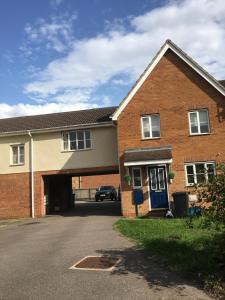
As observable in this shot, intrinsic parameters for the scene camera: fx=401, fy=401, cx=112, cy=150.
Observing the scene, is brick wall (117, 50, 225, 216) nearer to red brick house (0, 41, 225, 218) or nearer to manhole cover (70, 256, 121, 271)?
red brick house (0, 41, 225, 218)

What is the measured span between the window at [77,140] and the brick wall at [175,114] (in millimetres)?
3258

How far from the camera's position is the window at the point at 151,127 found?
21.7 m

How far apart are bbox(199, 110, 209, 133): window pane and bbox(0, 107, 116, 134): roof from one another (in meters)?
5.50

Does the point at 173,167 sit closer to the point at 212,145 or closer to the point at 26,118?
the point at 212,145

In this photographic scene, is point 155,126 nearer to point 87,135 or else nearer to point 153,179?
point 153,179

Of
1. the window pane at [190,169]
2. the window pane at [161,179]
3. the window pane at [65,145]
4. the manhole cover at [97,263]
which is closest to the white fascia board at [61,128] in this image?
the window pane at [65,145]

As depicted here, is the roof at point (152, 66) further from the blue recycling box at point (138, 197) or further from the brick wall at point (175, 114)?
the blue recycling box at point (138, 197)

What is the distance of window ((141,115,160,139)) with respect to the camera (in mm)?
21672

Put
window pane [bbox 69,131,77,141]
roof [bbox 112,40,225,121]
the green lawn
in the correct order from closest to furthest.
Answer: the green lawn → roof [bbox 112,40,225,121] → window pane [bbox 69,131,77,141]

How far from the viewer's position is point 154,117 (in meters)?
21.7

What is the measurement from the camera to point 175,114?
2142cm

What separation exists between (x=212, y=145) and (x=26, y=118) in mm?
14097

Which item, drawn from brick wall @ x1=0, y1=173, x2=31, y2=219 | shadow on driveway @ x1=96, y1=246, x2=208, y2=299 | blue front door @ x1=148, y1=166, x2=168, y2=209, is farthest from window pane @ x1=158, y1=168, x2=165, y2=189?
shadow on driveway @ x1=96, y1=246, x2=208, y2=299

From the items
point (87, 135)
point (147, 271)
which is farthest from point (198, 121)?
point (147, 271)
